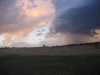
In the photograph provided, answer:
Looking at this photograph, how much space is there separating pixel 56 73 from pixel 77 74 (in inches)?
132

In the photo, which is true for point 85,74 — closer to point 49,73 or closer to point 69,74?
point 69,74

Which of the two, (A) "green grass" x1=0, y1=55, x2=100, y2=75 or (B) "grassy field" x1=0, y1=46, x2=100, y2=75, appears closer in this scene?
(A) "green grass" x1=0, y1=55, x2=100, y2=75

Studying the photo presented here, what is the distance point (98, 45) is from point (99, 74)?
55.6 meters

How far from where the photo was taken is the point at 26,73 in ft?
89.2

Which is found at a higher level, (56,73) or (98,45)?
(98,45)

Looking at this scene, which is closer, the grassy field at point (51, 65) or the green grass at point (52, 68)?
the green grass at point (52, 68)

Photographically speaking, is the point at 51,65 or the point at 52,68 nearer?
the point at 52,68

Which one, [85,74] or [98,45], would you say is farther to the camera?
[98,45]

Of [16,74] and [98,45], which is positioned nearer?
[16,74]

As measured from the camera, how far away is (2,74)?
1058 inches

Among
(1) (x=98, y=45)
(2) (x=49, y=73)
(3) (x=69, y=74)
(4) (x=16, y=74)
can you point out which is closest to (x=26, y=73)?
(4) (x=16, y=74)

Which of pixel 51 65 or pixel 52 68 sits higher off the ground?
pixel 51 65

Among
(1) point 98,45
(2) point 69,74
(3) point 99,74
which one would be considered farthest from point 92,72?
(1) point 98,45

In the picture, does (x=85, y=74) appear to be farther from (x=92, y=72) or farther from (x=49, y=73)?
(x=49, y=73)
